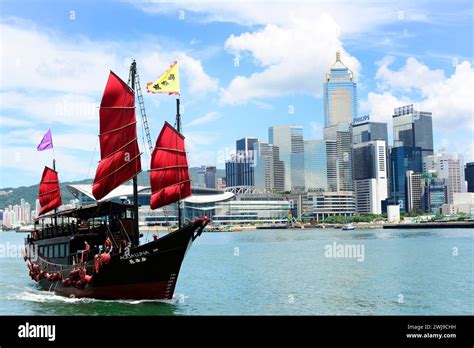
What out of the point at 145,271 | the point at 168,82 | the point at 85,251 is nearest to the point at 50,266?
the point at 85,251

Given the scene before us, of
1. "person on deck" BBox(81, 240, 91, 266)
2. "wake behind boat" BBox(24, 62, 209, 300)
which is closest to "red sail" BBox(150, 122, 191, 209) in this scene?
"wake behind boat" BBox(24, 62, 209, 300)

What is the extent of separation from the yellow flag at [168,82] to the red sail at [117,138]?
10.8 ft

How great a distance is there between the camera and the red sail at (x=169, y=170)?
37344mm

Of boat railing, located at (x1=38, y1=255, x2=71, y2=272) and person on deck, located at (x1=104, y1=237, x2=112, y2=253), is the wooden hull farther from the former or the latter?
boat railing, located at (x1=38, y1=255, x2=71, y2=272)

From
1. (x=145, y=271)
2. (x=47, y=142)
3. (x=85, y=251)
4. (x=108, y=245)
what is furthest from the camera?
(x=47, y=142)

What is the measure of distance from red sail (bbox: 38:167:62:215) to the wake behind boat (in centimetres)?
1399

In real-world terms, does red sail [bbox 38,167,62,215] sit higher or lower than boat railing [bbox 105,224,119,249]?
higher

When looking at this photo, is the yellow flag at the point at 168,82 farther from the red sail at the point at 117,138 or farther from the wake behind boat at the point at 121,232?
the red sail at the point at 117,138

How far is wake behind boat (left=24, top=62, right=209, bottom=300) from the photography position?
1323 inches

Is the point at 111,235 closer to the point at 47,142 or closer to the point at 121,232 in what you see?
the point at 121,232

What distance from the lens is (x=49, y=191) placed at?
55750mm

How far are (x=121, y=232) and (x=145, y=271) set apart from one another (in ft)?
16.4
